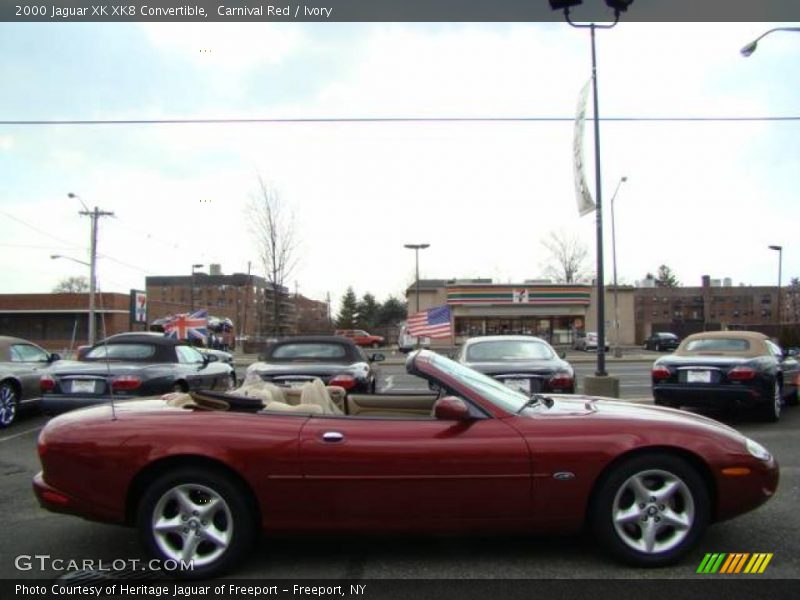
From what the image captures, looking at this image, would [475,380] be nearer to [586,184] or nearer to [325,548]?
[325,548]

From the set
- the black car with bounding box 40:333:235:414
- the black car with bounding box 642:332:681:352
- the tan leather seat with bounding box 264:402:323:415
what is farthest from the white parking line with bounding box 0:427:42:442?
the black car with bounding box 642:332:681:352

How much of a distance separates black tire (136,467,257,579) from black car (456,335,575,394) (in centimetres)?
522

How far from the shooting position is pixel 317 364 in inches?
344

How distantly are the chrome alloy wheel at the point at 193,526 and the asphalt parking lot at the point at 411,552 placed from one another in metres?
0.22

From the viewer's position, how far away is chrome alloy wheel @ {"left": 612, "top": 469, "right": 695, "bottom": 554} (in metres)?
3.71

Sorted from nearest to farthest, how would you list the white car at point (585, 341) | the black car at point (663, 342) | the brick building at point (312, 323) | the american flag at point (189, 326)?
the american flag at point (189, 326) < the white car at point (585, 341) < the black car at point (663, 342) < the brick building at point (312, 323)

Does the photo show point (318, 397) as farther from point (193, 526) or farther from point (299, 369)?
point (299, 369)

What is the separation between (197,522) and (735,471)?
3.14 m

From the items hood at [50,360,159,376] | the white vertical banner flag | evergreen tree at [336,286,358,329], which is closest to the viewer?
hood at [50,360,159,376]

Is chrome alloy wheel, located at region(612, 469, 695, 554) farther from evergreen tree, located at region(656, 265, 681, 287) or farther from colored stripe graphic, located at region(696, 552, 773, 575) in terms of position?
evergreen tree, located at region(656, 265, 681, 287)

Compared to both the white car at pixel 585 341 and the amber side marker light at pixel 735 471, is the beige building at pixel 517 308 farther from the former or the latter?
the amber side marker light at pixel 735 471

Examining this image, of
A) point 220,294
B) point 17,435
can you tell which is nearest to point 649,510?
point 17,435

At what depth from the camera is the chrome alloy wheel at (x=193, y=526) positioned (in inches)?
144

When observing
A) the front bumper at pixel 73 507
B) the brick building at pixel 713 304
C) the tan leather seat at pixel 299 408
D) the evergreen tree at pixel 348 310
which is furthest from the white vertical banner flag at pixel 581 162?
the brick building at pixel 713 304
